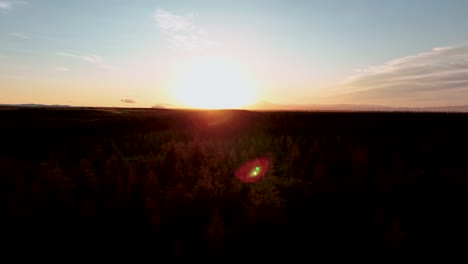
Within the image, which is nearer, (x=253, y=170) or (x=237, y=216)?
(x=237, y=216)

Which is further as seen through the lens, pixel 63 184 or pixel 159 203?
pixel 63 184

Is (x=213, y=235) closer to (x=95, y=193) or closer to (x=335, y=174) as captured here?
(x=95, y=193)

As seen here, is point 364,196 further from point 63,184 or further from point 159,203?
point 63,184

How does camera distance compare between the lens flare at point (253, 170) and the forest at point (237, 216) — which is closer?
the forest at point (237, 216)

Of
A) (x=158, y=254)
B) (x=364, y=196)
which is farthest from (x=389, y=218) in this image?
(x=158, y=254)

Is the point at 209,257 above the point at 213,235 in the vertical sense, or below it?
below

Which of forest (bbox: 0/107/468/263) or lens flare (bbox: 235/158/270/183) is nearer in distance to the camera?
forest (bbox: 0/107/468/263)

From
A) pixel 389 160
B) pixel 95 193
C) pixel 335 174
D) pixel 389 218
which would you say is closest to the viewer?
pixel 389 218

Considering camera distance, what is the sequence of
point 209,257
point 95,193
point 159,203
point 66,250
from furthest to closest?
point 95,193
point 159,203
point 66,250
point 209,257
